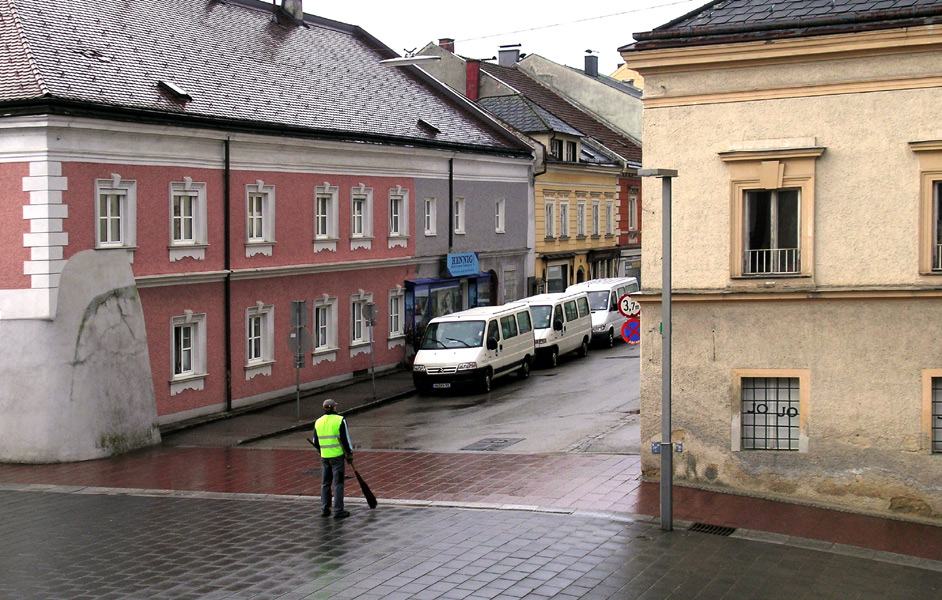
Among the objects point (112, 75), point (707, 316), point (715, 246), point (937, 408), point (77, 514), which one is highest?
point (112, 75)

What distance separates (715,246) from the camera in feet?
53.0

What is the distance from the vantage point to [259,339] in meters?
27.9

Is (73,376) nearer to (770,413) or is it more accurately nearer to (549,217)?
(770,413)

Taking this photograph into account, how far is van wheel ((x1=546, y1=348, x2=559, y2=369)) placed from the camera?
33.9m

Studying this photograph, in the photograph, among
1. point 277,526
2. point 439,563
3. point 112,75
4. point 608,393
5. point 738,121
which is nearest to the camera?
point 439,563

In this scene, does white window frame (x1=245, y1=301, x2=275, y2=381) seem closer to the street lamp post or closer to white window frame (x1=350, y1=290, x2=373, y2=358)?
white window frame (x1=350, y1=290, x2=373, y2=358)

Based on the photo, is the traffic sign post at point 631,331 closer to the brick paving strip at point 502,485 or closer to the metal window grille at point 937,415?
the brick paving strip at point 502,485

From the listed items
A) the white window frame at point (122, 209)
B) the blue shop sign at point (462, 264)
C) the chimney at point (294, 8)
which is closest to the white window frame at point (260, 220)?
the white window frame at point (122, 209)

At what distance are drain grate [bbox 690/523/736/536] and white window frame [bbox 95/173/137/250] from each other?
45.2 feet

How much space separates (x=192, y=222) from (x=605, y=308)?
56.6 feet

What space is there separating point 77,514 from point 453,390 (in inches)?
582

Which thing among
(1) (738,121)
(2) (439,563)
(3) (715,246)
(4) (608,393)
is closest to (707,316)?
(3) (715,246)

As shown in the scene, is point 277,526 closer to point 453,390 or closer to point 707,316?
point 707,316

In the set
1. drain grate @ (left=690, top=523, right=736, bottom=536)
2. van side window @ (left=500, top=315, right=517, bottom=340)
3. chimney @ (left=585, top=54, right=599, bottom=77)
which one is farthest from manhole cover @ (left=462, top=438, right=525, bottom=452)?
chimney @ (left=585, top=54, right=599, bottom=77)
